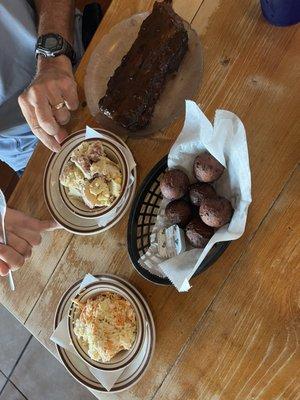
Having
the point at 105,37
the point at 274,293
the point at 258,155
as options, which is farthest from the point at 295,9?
the point at 274,293

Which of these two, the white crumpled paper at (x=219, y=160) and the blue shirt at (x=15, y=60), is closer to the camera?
the white crumpled paper at (x=219, y=160)

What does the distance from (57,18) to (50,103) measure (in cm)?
25

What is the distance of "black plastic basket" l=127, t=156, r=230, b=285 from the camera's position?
3.31ft

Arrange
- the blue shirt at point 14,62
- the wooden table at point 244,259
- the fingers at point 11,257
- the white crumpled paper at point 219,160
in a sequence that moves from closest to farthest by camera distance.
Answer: the white crumpled paper at point 219,160, the wooden table at point 244,259, the fingers at point 11,257, the blue shirt at point 14,62

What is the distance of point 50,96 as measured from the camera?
1.09 m

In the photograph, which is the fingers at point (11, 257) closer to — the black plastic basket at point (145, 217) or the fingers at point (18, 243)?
the fingers at point (18, 243)

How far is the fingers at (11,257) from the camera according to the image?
1072 mm

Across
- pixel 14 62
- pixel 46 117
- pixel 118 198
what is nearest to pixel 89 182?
pixel 118 198

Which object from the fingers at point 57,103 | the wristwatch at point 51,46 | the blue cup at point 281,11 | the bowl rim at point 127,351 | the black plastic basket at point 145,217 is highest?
the blue cup at point 281,11

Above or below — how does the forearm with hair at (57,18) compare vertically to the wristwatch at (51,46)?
above

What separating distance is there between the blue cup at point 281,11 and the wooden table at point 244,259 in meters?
0.03

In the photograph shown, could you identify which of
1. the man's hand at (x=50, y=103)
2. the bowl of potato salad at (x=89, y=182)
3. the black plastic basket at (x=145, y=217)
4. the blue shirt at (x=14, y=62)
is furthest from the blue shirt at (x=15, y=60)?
the black plastic basket at (x=145, y=217)

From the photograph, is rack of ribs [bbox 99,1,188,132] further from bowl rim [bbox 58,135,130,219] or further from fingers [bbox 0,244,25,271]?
fingers [bbox 0,244,25,271]

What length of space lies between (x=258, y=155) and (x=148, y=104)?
10.0 inches
